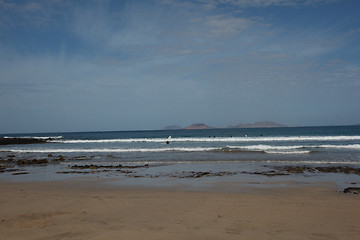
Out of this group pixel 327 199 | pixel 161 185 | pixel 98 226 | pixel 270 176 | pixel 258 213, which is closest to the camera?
pixel 98 226

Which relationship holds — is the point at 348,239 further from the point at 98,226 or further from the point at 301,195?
the point at 98,226

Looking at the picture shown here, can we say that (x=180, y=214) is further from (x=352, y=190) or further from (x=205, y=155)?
(x=205, y=155)

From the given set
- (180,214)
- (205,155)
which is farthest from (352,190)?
(205,155)

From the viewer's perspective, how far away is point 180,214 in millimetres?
6020

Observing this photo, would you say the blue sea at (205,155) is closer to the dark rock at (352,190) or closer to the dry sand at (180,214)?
the dark rock at (352,190)

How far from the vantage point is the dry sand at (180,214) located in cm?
481

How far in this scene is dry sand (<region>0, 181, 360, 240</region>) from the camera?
4.81m

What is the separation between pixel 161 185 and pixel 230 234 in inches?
215

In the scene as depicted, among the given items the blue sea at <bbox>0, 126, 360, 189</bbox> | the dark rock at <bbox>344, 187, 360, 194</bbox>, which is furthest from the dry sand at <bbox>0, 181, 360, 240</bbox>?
the blue sea at <bbox>0, 126, 360, 189</bbox>

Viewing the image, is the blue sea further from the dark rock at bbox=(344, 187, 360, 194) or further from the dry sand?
the dry sand

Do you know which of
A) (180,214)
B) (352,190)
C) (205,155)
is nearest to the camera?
(180,214)

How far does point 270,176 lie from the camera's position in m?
11.7

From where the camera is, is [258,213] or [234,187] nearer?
[258,213]

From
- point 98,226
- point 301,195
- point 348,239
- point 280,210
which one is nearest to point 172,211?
point 98,226
